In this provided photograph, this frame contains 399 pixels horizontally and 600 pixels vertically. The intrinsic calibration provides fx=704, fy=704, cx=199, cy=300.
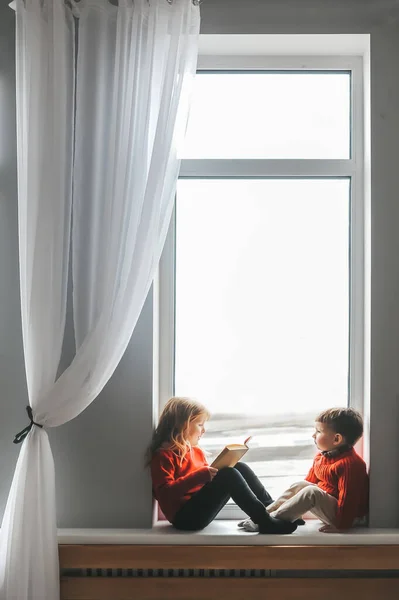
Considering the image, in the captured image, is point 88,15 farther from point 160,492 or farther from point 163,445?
point 160,492

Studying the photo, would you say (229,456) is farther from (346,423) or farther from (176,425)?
(346,423)

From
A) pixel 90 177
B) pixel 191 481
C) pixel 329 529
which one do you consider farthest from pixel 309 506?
pixel 90 177

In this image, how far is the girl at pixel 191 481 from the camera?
2459mm

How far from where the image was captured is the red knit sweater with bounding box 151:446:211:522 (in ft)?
8.19

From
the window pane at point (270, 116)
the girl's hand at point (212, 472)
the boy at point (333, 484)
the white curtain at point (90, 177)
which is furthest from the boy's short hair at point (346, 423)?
the window pane at point (270, 116)

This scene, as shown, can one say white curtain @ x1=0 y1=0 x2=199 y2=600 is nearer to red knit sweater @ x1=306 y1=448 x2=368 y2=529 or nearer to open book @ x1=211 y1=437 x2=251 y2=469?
open book @ x1=211 y1=437 x2=251 y2=469

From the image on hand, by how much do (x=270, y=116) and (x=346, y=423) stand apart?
1229 millimetres

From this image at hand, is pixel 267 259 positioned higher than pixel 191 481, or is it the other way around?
pixel 267 259

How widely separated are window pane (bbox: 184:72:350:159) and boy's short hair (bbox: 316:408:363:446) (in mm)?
1006

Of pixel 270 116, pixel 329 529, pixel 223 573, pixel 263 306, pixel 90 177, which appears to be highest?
pixel 270 116

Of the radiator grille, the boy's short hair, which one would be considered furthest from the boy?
the radiator grille

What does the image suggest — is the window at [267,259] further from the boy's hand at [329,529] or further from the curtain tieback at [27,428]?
the curtain tieback at [27,428]

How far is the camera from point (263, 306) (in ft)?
9.12

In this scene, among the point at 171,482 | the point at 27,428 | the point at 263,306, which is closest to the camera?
the point at 27,428
